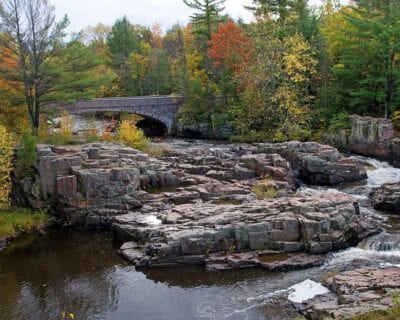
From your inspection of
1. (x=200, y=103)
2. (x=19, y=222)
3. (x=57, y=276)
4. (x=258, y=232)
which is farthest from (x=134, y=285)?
(x=200, y=103)

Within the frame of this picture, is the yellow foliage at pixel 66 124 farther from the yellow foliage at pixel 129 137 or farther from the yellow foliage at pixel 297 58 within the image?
the yellow foliage at pixel 297 58

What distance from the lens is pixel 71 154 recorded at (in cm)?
3400

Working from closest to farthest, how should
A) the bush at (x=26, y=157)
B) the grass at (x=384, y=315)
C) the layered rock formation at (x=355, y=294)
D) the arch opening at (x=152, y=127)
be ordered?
the grass at (x=384, y=315), the layered rock formation at (x=355, y=294), the bush at (x=26, y=157), the arch opening at (x=152, y=127)

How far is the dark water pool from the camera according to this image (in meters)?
20.0

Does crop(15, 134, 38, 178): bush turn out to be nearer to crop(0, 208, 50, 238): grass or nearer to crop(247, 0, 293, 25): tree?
crop(0, 208, 50, 238): grass

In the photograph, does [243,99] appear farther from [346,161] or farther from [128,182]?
[128,182]

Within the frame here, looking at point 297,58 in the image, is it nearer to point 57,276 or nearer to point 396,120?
point 396,120

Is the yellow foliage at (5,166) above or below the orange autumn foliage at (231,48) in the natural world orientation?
below

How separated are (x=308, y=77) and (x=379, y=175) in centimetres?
1948

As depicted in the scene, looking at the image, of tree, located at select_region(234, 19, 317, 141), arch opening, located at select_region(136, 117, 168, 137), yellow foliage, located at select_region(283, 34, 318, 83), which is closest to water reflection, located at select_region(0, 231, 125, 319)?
tree, located at select_region(234, 19, 317, 141)

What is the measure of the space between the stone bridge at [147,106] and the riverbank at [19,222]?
2820cm

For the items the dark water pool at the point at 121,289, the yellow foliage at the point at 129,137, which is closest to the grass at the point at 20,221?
the dark water pool at the point at 121,289

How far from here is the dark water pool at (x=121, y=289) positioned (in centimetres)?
2002

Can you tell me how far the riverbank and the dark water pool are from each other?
2069mm
